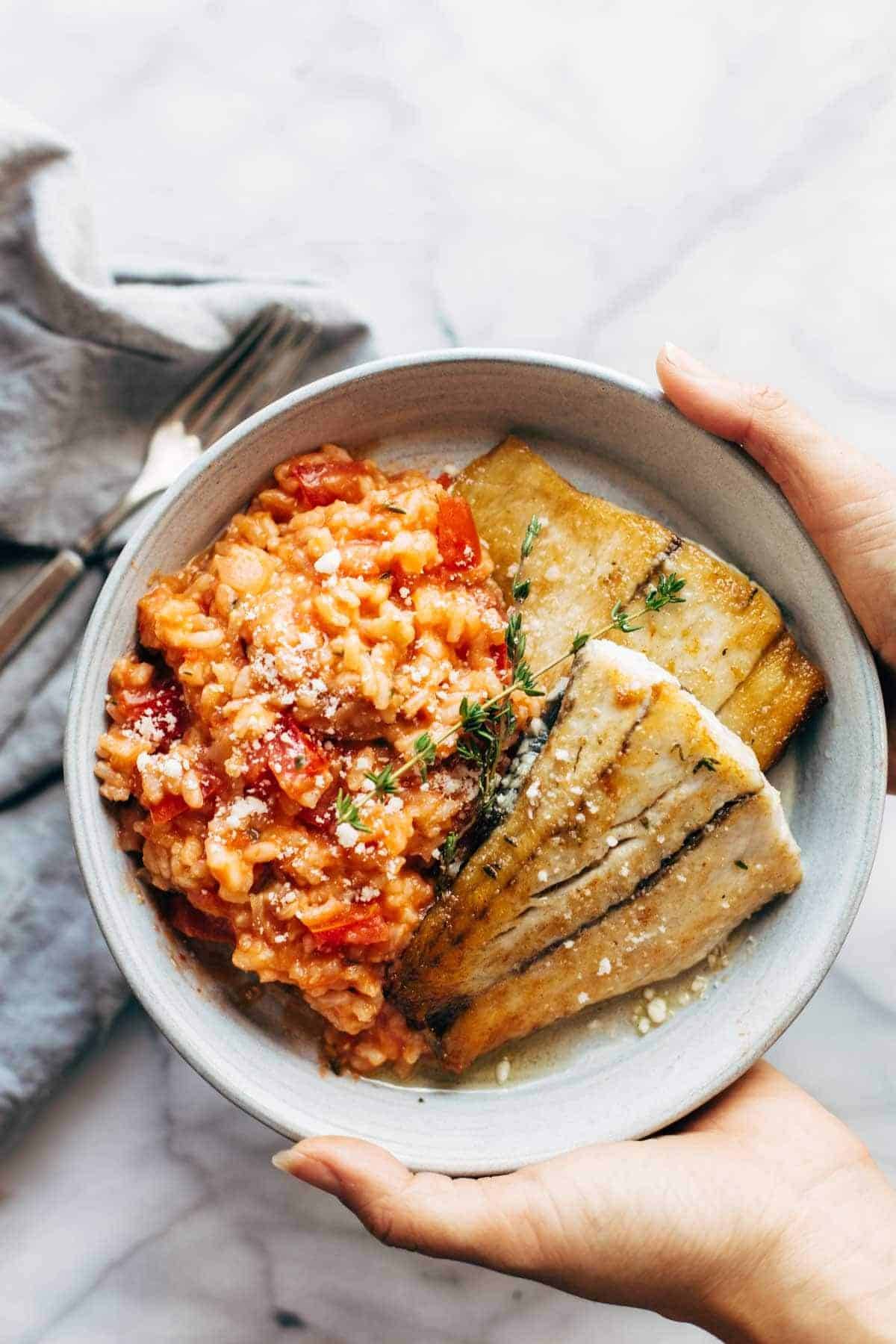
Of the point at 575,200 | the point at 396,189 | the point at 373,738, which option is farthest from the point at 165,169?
the point at 373,738

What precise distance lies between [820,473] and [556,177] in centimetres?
139

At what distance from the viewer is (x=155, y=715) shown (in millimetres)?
2729

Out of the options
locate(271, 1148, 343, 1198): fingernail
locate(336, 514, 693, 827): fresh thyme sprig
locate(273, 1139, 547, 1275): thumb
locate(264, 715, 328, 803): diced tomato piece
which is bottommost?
locate(271, 1148, 343, 1198): fingernail

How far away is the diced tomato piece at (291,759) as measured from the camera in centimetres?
252

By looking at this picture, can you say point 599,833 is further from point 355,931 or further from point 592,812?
point 355,931

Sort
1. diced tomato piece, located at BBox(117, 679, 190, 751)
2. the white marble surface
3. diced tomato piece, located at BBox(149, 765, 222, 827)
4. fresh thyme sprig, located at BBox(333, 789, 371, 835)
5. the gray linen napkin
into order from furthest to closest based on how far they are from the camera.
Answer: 1. the white marble surface
2. the gray linen napkin
3. diced tomato piece, located at BBox(117, 679, 190, 751)
4. diced tomato piece, located at BBox(149, 765, 222, 827)
5. fresh thyme sprig, located at BBox(333, 789, 371, 835)

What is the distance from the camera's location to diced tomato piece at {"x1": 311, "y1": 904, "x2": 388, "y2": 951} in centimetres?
256

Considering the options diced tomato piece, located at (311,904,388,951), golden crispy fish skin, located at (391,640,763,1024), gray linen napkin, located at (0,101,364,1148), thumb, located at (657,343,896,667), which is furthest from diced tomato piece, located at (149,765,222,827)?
thumb, located at (657,343,896,667)

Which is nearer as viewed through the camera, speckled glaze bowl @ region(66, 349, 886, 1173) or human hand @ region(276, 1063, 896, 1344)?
human hand @ region(276, 1063, 896, 1344)

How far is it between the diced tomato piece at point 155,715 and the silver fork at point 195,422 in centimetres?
72

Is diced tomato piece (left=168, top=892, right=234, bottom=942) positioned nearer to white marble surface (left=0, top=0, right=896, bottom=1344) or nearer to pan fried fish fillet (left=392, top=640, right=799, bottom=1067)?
pan fried fish fillet (left=392, top=640, right=799, bottom=1067)

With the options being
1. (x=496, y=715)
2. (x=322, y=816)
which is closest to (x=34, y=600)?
(x=322, y=816)

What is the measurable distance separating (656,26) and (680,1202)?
335cm

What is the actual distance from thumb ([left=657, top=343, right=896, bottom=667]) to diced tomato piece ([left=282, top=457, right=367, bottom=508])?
809 mm
